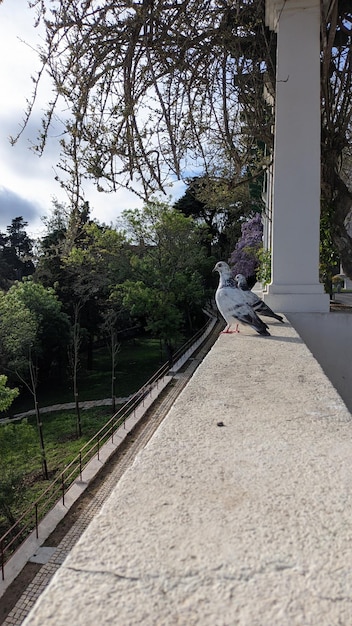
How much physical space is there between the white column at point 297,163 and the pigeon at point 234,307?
0.75m

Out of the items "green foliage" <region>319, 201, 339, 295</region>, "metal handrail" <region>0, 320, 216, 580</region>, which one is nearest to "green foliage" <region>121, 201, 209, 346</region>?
"metal handrail" <region>0, 320, 216, 580</region>

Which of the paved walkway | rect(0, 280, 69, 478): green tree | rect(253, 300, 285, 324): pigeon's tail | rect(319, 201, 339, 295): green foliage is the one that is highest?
rect(319, 201, 339, 295): green foliage

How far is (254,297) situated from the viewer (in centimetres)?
347

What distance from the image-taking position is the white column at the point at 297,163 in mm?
4105

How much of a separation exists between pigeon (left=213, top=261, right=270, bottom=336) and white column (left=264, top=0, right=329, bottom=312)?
29.5 inches

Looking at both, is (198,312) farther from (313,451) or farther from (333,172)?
(313,451)

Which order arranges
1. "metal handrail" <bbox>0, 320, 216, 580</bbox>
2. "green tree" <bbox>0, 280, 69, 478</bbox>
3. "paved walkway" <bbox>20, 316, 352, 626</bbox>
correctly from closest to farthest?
"paved walkway" <bbox>20, 316, 352, 626</bbox>, "metal handrail" <bbox>0, 320, 216, 580</bbox>, "green tree" <bbox>0, 280, 69, 478</bbox>

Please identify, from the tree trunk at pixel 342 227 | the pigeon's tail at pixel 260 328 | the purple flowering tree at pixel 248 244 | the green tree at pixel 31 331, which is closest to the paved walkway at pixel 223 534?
the pigeon's tail at pixel 260 328

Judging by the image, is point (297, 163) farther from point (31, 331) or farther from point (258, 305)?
point (31, 331)

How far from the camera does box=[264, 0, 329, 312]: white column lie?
411 cm

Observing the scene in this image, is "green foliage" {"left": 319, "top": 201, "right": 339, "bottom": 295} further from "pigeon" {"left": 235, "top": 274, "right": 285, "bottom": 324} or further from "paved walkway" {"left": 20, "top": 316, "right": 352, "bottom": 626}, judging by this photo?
"paved walkway" {"left": 20, "top": 316, "right": 352, "bottom": 626}

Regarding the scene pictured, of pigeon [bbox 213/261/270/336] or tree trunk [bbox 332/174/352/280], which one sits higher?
tree trunk [bbox 332/174/352/280]

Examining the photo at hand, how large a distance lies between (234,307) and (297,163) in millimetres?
1814

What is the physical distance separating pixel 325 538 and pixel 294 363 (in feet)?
4.68
